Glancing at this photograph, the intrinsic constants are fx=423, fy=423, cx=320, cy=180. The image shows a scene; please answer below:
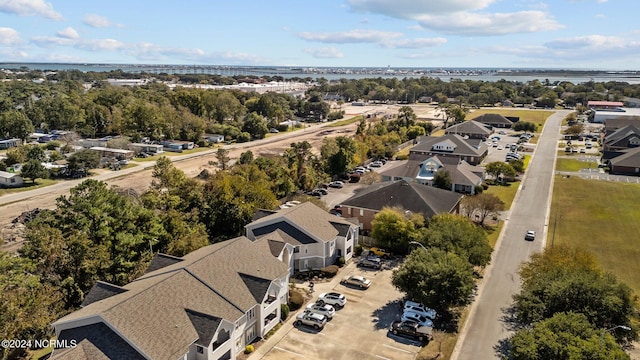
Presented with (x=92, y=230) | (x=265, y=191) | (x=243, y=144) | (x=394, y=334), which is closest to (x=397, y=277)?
(x=394, y=334)

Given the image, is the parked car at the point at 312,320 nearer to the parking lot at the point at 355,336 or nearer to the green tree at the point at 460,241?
the parking lot at the point at 355,336

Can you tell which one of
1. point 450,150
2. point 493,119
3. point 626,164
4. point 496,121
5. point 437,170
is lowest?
point 626,164

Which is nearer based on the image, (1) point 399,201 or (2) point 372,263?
(2) point 372,263

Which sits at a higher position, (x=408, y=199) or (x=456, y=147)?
(x=456, y=147)

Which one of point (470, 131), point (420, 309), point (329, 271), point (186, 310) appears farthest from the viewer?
point (470, 131)

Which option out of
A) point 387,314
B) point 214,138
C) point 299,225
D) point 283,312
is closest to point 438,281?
point 387,314

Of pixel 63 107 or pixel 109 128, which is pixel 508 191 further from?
pixel 63 107

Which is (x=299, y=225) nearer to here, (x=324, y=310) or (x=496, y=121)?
(x=324, y=310)

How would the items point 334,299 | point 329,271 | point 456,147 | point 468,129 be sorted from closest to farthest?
point 334,299 < point 329,271 < point 456,147 < point 468,129
